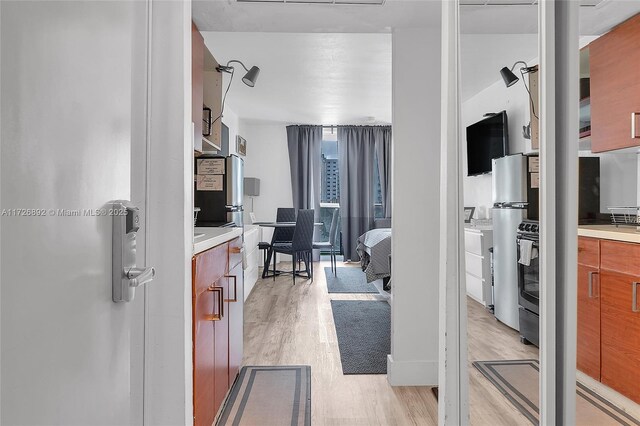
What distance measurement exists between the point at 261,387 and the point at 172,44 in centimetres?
191

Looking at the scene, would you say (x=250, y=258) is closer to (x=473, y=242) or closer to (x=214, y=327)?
(x=214, y=327)

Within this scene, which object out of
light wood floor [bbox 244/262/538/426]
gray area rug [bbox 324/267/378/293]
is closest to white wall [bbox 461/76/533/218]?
light wood floor [bbox 244/262/538/426]

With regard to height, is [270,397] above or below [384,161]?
below

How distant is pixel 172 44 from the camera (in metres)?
1.29

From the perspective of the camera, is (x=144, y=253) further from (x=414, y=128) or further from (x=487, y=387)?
(x=414, y=128)

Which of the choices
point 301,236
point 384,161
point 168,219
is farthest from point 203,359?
point 384,161

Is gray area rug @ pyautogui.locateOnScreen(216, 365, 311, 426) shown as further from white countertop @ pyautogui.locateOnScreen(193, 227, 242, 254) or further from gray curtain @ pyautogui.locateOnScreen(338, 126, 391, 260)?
gray curtain @ pyautogui.locateOnScreen(338, 126, 391, 260)

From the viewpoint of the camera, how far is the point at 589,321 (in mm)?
708

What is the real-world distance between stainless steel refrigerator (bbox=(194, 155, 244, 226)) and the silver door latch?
8.71 feet

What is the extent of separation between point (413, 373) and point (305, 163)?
17.1 ft

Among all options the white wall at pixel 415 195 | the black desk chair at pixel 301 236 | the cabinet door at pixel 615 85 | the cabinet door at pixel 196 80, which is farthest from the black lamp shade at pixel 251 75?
the cabinet door at pixel 615 85

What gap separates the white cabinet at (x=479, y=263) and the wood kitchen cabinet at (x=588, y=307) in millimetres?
454

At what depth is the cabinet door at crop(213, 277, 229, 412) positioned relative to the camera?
6.12ft

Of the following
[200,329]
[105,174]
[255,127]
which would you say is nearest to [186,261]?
[200,329]
